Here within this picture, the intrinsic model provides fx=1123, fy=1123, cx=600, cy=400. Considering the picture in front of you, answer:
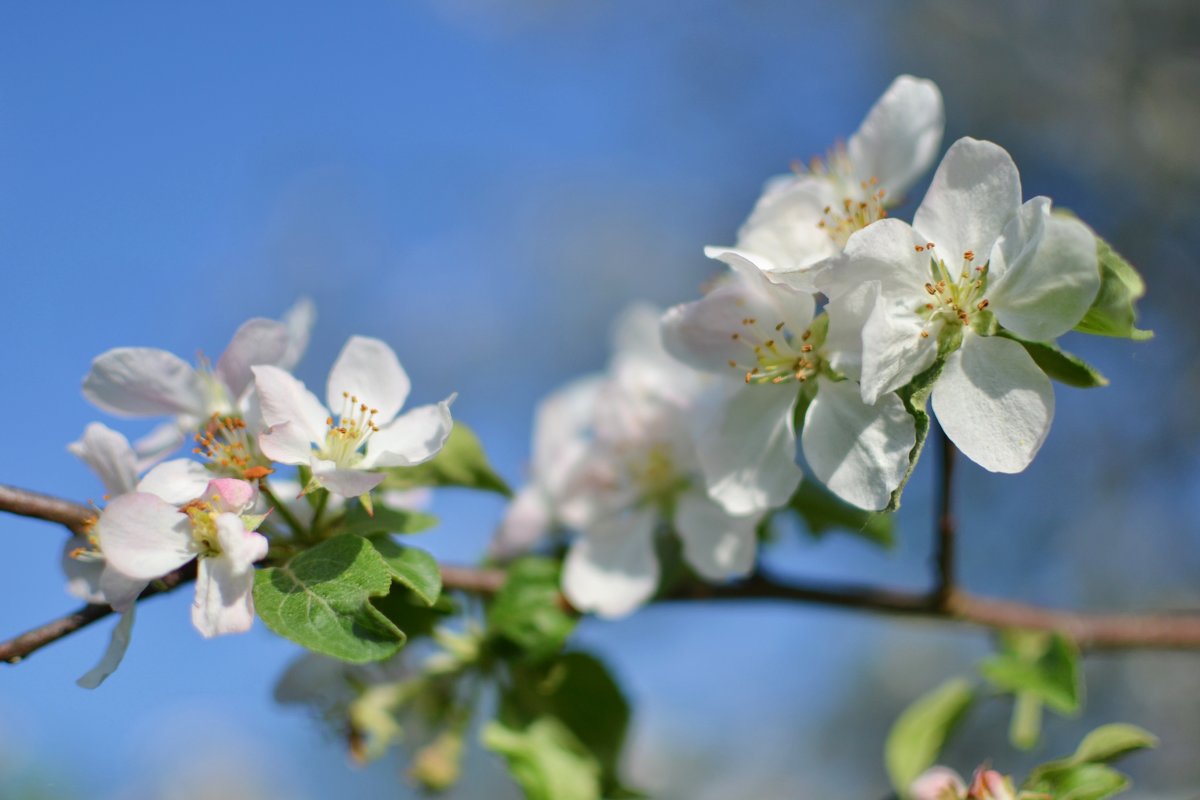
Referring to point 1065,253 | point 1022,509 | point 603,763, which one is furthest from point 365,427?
point 1022,509

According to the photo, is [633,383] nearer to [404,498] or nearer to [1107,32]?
[404,498]

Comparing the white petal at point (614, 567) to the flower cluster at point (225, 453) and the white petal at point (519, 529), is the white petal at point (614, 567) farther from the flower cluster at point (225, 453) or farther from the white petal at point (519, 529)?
the flower cluster at point (225, 453)

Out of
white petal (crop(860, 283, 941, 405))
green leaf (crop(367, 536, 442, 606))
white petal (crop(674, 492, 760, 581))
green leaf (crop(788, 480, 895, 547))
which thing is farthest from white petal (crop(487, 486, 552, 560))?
white petal (crop(860, 283, 941, 405))

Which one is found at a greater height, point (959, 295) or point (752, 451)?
point (959, 295)

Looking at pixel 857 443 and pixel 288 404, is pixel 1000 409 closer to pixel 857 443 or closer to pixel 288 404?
pixel 857 443

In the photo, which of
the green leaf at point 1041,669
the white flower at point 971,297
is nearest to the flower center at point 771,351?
the white flower at point 971,297

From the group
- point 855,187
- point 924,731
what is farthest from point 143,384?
point 924,731

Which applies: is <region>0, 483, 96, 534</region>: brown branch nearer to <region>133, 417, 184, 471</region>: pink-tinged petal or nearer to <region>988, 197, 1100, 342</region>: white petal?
<region>133, 417, 184, 471</region>: pink-tinged petal
